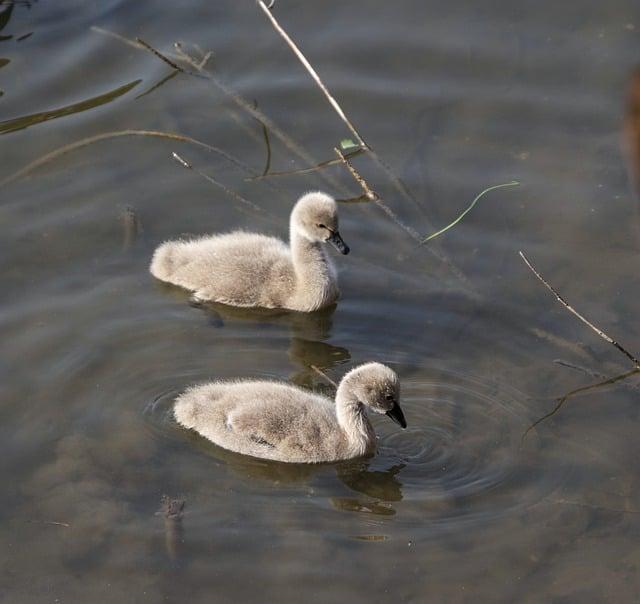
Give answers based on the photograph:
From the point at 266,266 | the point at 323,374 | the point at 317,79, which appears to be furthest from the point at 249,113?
the point at 323,374

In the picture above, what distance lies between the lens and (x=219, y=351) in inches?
231

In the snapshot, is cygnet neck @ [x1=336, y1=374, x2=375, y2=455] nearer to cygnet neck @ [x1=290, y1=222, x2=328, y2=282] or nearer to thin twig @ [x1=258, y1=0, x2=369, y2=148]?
cygnet neck @ [x1=290, y1=222, x2=328, y2=282]

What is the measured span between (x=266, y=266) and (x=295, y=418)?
1410mm

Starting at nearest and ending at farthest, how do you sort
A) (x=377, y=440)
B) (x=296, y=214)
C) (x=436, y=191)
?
(x=377, y=440) < (x=296, y=214) < (x=436, y=191)

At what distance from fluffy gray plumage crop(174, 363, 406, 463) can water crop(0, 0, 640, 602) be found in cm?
10

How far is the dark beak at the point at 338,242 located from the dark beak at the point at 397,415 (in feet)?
4.26

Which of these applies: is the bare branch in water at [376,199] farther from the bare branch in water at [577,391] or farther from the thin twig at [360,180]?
the bare branch in water at [577,391]

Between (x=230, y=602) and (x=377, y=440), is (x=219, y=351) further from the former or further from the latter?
(x=230, y=602)

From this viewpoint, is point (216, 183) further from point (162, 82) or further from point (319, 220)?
point (162, 82)

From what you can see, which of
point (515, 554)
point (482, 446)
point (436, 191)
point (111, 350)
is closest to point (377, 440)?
point (482, 446)

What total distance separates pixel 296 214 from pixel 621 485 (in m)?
2.26

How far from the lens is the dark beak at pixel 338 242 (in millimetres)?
6209

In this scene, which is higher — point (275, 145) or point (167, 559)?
point (275, 145)

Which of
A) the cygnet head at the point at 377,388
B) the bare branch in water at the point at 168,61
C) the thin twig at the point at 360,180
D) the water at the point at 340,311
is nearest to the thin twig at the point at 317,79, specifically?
the thin twig at the point at 360,180
